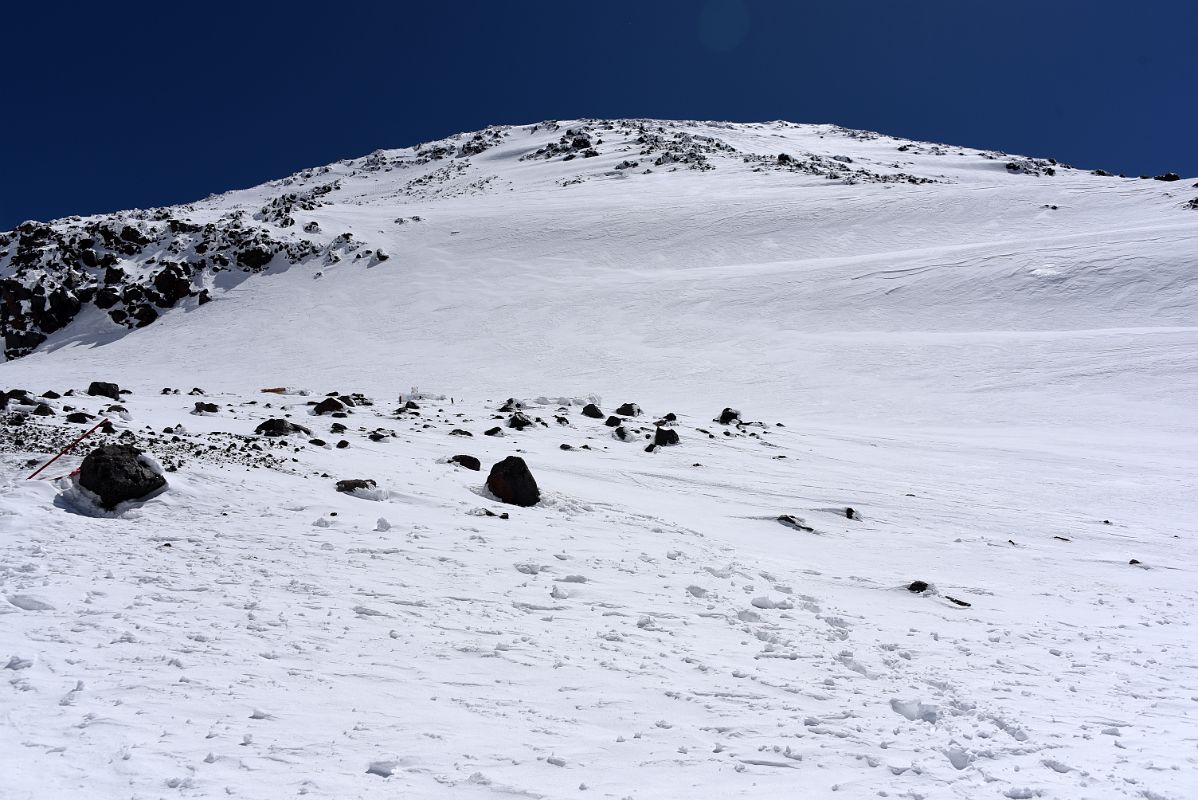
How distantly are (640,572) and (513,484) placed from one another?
10.4 feet

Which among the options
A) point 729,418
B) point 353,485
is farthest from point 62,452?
point 729,418

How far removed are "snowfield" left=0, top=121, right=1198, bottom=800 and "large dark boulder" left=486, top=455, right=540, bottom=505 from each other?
305 millimetres

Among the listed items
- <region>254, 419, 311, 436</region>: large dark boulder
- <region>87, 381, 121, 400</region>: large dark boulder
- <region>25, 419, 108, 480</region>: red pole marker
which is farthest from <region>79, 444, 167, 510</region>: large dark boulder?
<region>87, 381, 121, 400</region>: large dark boulder

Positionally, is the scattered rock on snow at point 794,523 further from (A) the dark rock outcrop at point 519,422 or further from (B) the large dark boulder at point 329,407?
(B) the large dark boulder at point 329,407

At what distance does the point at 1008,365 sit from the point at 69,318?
45826 mm

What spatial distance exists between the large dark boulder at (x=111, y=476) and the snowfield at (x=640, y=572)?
0.32 metres

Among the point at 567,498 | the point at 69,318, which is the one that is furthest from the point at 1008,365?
the point at 69,318

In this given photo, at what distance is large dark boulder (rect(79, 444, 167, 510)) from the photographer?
29.1 feet

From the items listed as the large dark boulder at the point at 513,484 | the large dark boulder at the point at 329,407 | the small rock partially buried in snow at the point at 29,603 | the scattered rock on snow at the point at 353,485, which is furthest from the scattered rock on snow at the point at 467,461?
the small rock partially buried in snow at the point at 29,603

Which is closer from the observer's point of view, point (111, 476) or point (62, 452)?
point (111, 476)

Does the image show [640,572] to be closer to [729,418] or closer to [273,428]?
[273,428]

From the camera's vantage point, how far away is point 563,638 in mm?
7070

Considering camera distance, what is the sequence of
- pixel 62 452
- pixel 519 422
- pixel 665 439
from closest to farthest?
pixel 62 452 → pixel 665 439 → pixel 519 422

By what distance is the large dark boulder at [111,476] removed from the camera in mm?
8867
